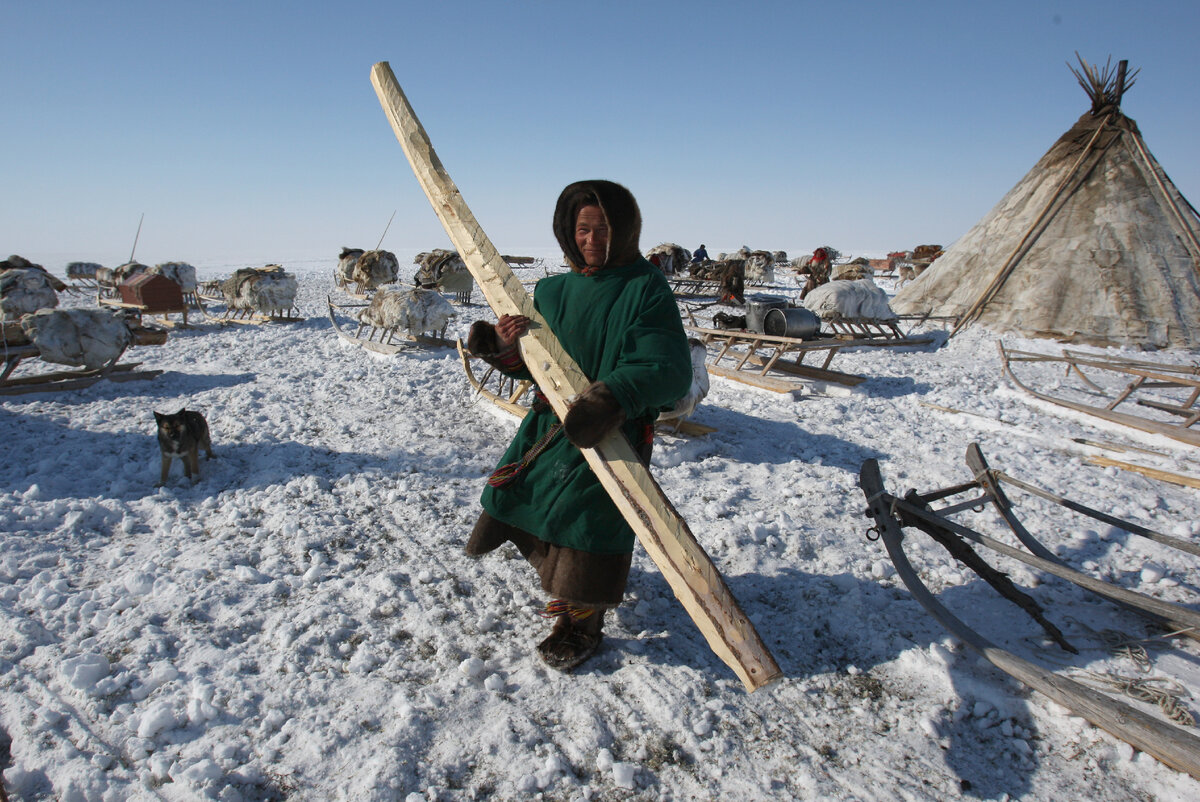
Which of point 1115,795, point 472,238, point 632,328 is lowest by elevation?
point 1115,795

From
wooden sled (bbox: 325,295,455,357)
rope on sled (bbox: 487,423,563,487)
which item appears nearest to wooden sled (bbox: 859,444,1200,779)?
rope on sled (bbox: 487,423,563,487)

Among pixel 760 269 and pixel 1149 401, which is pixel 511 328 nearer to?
pixel 1149 401

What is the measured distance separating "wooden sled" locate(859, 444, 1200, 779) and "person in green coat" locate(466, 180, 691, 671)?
4.31 feet

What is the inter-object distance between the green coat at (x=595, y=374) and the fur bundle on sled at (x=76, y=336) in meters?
7.50

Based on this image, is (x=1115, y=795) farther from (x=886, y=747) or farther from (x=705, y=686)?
(x=705, y=686)

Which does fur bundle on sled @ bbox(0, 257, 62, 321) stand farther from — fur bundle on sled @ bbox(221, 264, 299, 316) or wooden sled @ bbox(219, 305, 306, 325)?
fur bundle on sled @ bbox(221, 264, 299, 316)

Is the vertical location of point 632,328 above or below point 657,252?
below

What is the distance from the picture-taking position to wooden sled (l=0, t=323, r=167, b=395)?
6.45m

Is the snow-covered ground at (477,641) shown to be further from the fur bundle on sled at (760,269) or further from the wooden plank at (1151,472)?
the fur bundle on sled at (760,269)

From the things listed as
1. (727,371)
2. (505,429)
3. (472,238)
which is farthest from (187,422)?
(727,371)

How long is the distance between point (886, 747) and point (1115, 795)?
68 centimetres

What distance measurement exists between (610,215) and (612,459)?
88 centimetres

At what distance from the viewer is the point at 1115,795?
6.26 ft

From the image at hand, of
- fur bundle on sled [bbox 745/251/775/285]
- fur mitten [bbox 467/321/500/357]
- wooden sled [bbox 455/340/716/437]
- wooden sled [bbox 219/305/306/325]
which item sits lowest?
wooden sled [bbox 455/340/716/437]
